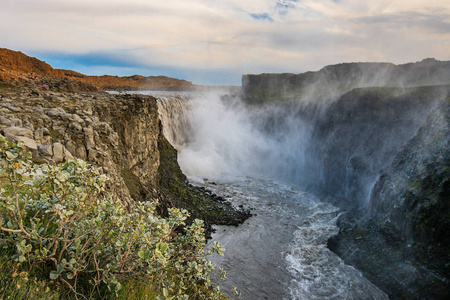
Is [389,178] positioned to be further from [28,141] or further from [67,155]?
[28,141]

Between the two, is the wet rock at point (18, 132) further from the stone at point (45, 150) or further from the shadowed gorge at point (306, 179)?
the stone at point (45, 150)

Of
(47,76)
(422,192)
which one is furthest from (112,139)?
(47,76)

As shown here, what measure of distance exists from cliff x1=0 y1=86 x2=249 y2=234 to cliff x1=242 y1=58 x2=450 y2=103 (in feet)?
79.1

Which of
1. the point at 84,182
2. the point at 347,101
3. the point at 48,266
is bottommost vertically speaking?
the point at 48,266

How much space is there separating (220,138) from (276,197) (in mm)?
21507

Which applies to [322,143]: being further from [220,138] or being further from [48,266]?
[48,266]

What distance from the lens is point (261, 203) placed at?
29.4m

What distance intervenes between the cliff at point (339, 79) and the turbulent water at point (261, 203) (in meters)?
9.33

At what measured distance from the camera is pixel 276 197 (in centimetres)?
3162

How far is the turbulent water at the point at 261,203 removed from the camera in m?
16.3

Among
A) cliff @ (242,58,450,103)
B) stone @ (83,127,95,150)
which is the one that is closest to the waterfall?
cliff @ (242,58,450,103)

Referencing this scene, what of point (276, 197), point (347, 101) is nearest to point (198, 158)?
point (276, 197)

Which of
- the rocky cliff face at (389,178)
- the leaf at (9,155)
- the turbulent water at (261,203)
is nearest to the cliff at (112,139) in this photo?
the turbulent water at (261,203)

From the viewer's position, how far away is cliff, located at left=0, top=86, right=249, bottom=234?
10.6 metres
